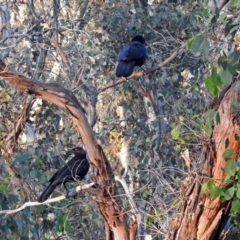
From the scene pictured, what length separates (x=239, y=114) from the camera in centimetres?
430

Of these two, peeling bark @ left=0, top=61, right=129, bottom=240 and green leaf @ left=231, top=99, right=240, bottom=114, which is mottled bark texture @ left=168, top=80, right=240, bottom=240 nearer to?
green leaf @ left=231, top=99, right=240, bottom=114

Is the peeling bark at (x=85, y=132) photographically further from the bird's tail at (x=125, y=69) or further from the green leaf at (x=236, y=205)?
the bird's tail at (x=125, y=69)

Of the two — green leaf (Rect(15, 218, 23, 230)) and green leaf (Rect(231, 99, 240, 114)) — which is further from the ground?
green leaf (Rect(231, 99, 240, 114))

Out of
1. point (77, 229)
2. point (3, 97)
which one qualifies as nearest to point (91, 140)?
point (3, 97)

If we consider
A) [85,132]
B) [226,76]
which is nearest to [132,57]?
[85,132]

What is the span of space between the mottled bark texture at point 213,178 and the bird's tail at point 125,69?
2466mm

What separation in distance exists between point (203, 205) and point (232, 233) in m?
1.01

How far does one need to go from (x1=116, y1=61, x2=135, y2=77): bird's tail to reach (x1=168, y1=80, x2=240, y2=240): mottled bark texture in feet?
8.09

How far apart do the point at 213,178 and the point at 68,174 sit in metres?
1.45

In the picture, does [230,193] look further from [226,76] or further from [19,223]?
[19,223]

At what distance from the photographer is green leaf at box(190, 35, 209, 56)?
330cm

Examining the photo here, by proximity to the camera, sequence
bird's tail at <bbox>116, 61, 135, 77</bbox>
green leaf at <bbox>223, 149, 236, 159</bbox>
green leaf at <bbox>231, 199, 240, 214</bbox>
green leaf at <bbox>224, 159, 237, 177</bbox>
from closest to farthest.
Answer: green leaf at <bbox>224, 159, 237, 177</bbox> < green leaf at <bbox>231, 199, 240, 214</bbox> < green leaf at <bbox>223, 149, 236, 159</bbox> < bird's tail at <bbox>116, 61, 135, 77</bbox>

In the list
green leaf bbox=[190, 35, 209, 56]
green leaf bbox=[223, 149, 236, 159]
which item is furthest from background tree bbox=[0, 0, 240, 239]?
green leaf bbox=[223, 149, 236, 159]

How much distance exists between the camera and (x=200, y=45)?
10.9ft
